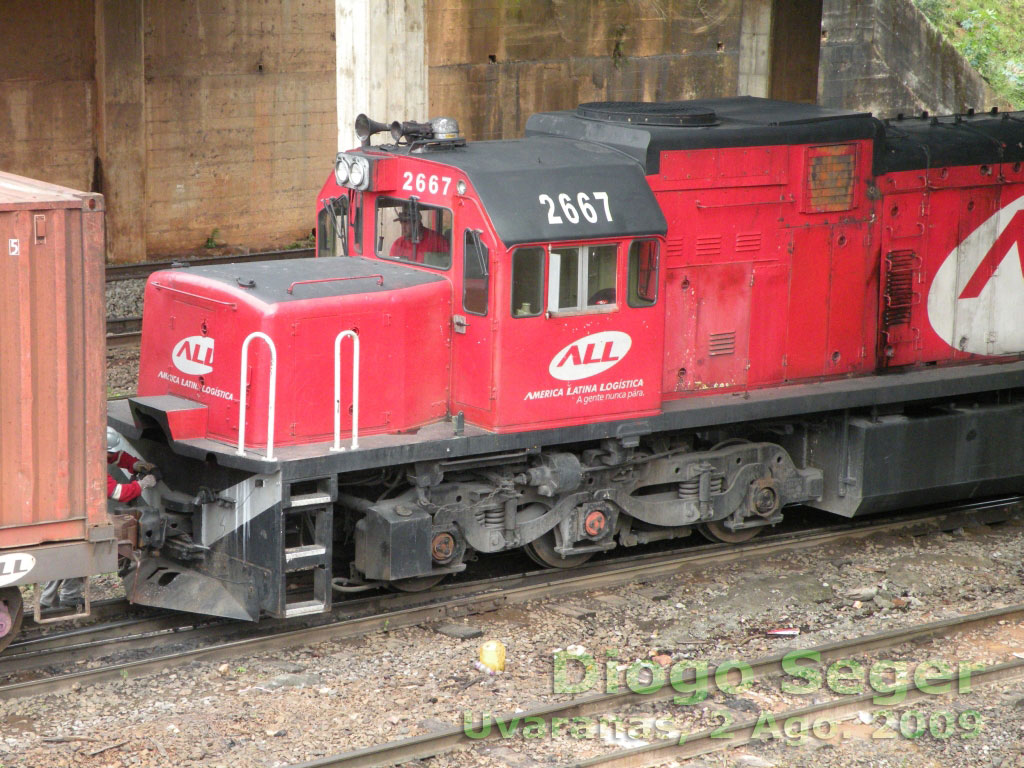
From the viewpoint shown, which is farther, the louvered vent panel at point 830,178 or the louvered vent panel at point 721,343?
the louvered vent panel at point 830,178

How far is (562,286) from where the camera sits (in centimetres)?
883

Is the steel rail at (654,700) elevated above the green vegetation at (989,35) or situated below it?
below

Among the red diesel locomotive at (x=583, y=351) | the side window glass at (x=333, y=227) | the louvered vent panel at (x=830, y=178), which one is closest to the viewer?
the red diesel locomotive at (x=583, y=351)

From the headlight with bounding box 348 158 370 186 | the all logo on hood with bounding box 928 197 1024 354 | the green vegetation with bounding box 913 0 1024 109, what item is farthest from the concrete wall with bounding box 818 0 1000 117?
the headlight with bounding box 348 158 370 186

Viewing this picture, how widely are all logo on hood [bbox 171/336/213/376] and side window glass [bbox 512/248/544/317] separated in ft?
6.48

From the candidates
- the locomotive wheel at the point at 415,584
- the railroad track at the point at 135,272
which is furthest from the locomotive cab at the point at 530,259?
the railroad track at the point at 135,272

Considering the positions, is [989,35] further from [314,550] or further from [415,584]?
[314,550]

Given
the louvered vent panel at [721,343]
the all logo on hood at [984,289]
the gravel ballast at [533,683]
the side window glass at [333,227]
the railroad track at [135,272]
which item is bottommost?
the gravel ballast at [533,683]

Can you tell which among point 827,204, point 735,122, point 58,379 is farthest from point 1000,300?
point 58,379

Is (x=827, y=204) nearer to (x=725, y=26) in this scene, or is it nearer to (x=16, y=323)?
(x=16, y=323)

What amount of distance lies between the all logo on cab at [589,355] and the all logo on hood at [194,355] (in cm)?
224

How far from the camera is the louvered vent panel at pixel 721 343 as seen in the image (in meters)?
9.93

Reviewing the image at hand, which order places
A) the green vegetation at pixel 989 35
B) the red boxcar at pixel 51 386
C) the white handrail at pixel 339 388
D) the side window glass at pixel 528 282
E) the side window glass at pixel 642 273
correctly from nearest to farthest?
the red boxcar at pixel 51 386 < the white handrail at pixel 339 388 < the side window glass at pixel 528 282 < the side window glass at pixel 642 273 < the green vegetation at pixel 989 35

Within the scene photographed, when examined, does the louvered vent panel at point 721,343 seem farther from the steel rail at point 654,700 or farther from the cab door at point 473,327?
the steel rail at point 654,700
